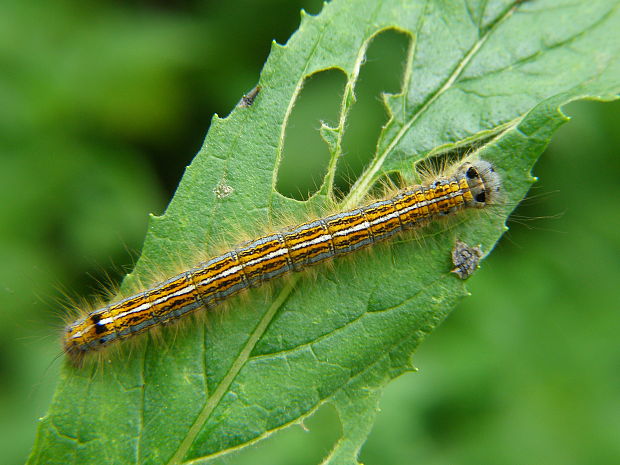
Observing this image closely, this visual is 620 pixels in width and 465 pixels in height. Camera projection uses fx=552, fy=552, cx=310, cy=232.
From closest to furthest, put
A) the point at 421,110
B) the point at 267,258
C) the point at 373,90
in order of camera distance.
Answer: the point at 421,110
the point at 267,258
the point at 373,90

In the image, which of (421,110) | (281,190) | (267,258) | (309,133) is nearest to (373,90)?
(309,133)

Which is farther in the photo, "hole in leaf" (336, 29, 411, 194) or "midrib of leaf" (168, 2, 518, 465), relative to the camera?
"hole in leaf" (336, 29, 411, 194)

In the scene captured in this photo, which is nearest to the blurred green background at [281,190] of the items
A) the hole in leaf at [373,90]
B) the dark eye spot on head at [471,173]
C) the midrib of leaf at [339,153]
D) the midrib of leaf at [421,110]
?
the hole in leaf at [373,90]

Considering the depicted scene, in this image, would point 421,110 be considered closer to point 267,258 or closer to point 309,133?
point 267,258

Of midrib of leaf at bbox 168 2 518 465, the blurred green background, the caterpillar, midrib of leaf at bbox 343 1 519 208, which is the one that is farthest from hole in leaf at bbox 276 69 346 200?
midrib of leaf at bbox 343 1 519 208

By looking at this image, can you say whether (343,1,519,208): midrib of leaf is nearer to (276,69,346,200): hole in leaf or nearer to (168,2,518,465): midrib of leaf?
(168,2,518,465): midrib of leaf

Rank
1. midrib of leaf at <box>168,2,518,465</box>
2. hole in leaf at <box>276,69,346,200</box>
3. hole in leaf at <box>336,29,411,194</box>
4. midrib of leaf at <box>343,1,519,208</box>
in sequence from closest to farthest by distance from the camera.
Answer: midrib of leaf at <box>168,2,518,465</box>, midrib of leaf at <box>343,1,519,208</box>, hole in leaf at <box>336,29,411,194</box>, hole in leaf at <box>276,69,346,200</box>

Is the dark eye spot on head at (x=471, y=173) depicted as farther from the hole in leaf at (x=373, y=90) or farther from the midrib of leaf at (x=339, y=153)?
the hole in leaf at (x=373, y=90)
